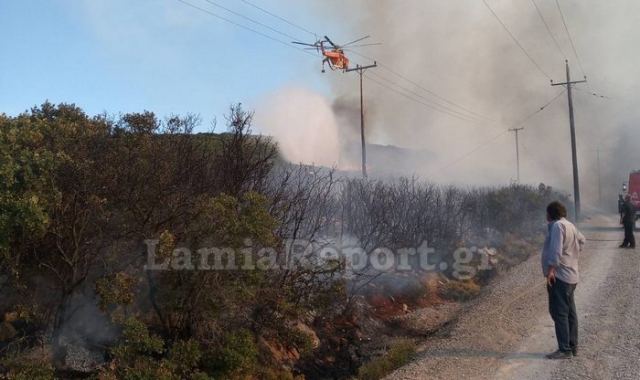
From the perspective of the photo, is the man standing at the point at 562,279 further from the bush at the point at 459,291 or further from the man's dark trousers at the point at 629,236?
the man's dark trousers at the point at 629,236

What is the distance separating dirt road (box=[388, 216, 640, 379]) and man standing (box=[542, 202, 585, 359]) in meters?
0.19

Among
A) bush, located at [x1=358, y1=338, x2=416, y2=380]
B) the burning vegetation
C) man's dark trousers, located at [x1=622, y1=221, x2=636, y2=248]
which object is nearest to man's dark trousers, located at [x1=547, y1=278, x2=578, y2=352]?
bush, located at [x1=358, y1=338, x2=416, y2=380]

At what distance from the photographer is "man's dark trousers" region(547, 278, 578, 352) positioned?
5980 mm

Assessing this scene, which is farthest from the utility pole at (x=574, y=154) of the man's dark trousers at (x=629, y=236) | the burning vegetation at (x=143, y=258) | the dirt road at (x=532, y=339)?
the burning vegetation at (x=143, y=258)

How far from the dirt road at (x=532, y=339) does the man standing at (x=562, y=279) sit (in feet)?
0.63

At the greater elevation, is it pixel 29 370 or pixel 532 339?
pixel 29 370

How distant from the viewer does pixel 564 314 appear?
19.8 feet

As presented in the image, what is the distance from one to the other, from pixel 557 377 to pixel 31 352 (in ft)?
16.4

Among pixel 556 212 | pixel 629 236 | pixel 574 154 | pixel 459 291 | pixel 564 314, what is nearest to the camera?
pixel 564 314

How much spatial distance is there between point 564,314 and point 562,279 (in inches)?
14.5

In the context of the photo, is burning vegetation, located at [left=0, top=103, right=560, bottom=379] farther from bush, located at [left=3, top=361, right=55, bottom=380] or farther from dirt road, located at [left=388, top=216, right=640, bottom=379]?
dirt road, located at [left=388, top=216, right=640, bottom=379]

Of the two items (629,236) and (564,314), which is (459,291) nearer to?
(629,236)

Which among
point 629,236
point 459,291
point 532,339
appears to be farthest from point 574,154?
point 532,339

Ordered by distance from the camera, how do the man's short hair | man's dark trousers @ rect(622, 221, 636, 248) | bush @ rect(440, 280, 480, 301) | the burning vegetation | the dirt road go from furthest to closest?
1. man's dark trousers @ rect(622, 221, 636, 248)
2. bush @ rect(440, 280, 480, 301)
3. the man's short hair
4. the dirt road
5. the burning vegetation
